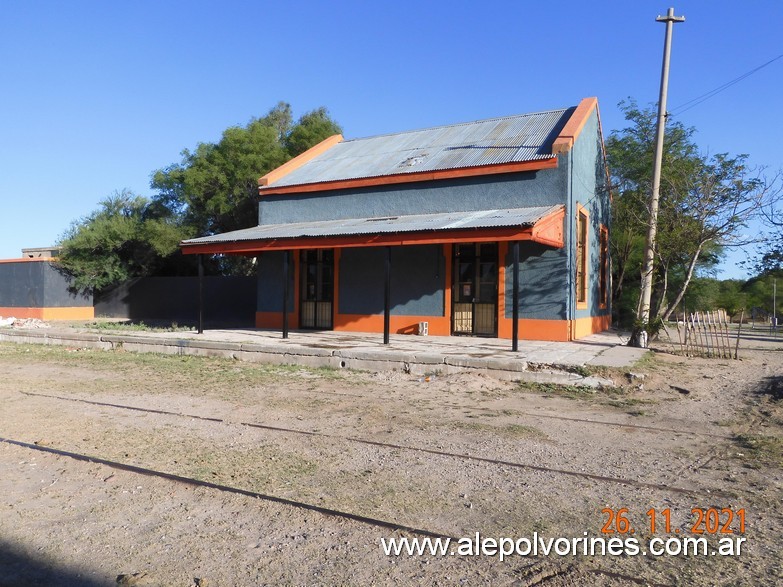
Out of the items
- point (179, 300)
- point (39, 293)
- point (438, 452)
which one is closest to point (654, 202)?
point (438, 452)

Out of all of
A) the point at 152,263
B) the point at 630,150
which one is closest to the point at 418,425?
the point at 630,150

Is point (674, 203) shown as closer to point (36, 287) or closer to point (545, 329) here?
point (545, 329)

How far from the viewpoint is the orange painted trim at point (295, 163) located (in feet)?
63.9

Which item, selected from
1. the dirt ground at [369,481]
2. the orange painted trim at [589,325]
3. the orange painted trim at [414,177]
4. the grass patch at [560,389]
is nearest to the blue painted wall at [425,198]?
the orange painted trim at [414,177]

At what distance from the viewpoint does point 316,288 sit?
18.2 m

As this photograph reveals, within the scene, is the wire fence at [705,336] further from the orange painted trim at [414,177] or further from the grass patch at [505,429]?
the grass patch at [505,429]

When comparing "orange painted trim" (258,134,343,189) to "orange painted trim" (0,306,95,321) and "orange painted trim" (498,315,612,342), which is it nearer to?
"orange painted trim" (498,315,612,342)

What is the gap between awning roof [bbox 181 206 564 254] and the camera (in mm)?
12352

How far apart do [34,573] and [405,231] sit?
34.2 ft

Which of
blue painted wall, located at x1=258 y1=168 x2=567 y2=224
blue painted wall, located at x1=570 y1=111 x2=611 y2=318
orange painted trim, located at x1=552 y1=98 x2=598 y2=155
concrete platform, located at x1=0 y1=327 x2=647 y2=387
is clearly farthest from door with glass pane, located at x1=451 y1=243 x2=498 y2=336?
orange painted trim, located at x1=552 y1=98 x2=598 y2=155

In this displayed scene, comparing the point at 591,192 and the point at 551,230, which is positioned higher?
the point at 591,192

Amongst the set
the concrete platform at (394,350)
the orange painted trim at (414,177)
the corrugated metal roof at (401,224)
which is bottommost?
the concrete platform at (394,350)

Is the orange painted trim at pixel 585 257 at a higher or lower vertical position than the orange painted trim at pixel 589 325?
higher

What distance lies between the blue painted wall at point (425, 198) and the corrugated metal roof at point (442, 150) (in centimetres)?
45
